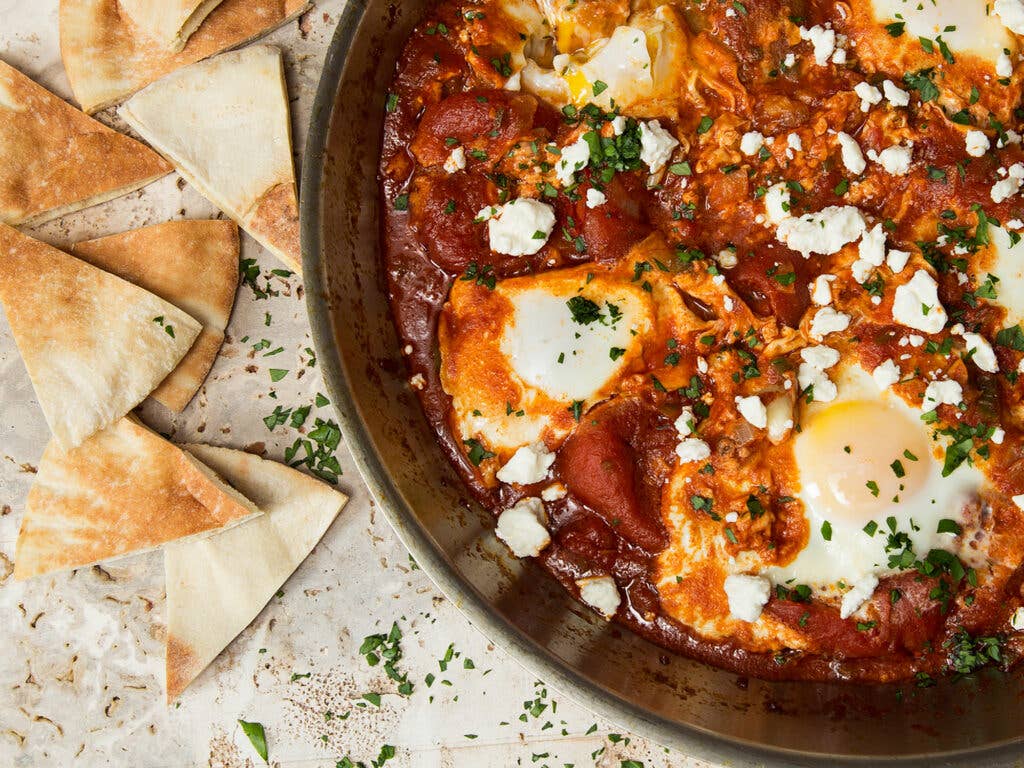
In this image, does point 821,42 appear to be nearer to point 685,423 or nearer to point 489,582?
point 685,423

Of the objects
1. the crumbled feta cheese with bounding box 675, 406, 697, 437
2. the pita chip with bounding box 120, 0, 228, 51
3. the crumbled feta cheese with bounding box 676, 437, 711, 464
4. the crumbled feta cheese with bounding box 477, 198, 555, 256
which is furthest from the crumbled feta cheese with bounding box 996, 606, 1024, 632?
the pita chip with bounding box 120, 0, 228, 51

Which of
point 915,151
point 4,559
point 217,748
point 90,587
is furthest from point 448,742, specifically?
point 915,151

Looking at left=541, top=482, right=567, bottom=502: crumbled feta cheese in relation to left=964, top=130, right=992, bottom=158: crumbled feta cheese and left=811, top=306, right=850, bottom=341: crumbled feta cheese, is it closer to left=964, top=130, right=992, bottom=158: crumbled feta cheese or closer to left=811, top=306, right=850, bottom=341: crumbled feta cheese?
left=811, top=306, right=850, bottom=341: crumbled feta cheese

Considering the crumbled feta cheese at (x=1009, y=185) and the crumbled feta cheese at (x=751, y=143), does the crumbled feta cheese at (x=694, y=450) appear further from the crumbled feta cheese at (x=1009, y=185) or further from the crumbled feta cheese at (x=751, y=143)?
the crumbled feta cheese at (x=1009, y=185)

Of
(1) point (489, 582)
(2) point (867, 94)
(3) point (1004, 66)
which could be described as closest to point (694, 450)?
(1) point (489, 582)

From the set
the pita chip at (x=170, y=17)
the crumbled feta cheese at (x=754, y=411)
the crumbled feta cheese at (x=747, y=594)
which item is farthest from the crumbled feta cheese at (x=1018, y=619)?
the pita chip at (x=170, y=17)

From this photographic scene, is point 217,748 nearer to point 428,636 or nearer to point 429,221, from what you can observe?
point 428,636
